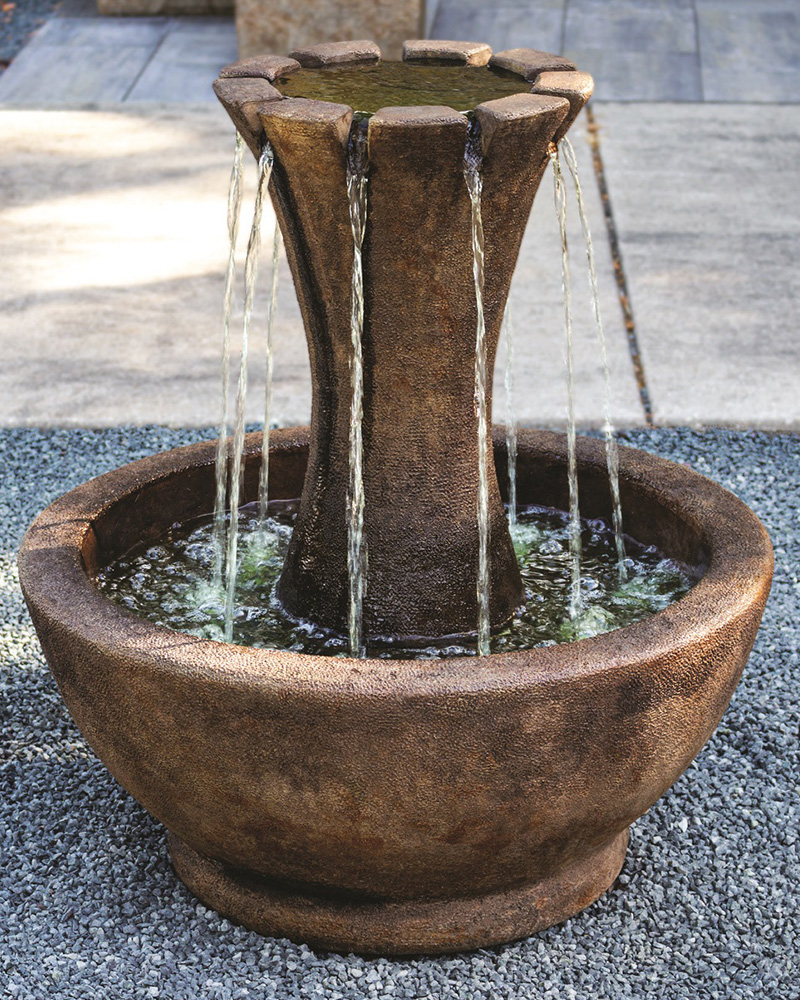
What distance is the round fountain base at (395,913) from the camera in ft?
7.59

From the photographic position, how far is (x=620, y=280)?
564 cm

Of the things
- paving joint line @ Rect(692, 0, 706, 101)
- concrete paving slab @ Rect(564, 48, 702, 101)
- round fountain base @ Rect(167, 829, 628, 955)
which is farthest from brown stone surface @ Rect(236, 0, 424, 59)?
round fountain base @ Rect(167, 829, 628, 955)

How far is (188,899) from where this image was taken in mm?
2525

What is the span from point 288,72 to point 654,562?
4.01 feet

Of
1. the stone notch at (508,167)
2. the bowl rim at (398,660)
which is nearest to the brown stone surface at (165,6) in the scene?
the bowl rim at (398,660)

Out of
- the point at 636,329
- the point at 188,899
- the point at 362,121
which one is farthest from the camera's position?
the point at 636,329

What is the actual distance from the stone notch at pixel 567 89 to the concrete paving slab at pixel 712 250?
2.46m

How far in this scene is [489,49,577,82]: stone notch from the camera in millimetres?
2482

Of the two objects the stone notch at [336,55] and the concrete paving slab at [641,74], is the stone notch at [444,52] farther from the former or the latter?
the concrete paving slab at [641,74]

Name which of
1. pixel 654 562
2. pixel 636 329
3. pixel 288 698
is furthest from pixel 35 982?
pixel 636 329

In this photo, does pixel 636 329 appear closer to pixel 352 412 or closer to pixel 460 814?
pixel 352 412

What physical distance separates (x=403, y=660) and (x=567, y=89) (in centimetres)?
101

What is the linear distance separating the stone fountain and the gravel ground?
0.06m

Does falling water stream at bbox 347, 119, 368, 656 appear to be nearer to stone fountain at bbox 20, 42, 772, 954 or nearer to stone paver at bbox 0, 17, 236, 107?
stone fountain at bbox 20, 42, 772, 954
